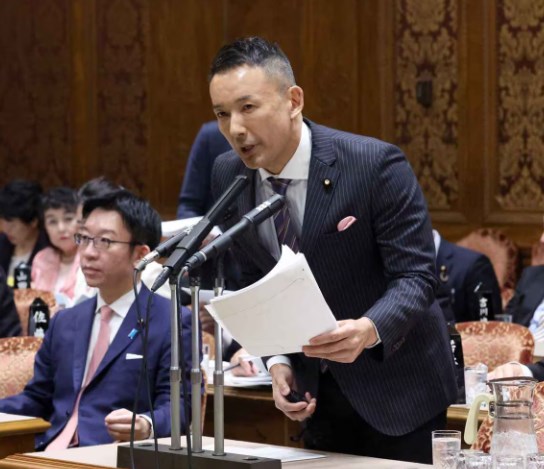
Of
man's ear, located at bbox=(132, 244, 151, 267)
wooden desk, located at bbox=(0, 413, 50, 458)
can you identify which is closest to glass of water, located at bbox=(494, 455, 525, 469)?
wooden desk, located at bbox=(0, 413, 50, 458)

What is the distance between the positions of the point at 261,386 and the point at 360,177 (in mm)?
1710

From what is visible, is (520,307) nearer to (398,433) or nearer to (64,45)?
(398,433)

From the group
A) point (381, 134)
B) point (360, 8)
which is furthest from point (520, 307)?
point (360, 8)

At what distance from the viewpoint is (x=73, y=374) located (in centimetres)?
387

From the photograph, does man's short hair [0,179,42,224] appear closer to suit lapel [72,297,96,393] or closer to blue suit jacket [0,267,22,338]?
blue suit jacket [0,267,22,338]

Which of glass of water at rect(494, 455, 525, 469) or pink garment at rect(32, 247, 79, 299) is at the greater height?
pink garment at rect(32, 247, 79, 299)

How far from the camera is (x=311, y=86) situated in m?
8.38

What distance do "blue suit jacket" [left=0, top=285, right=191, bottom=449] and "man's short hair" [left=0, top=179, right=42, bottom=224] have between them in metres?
4.71

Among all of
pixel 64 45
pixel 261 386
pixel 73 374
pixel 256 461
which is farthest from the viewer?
pixel 64 45

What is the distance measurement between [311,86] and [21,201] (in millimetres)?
2177

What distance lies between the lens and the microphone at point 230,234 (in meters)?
2.27

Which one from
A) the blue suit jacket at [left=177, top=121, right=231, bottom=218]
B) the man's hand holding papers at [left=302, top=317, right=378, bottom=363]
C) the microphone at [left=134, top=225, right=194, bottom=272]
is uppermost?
the blue suit jacket at [left=177, top=121, right=231, bottom=218]

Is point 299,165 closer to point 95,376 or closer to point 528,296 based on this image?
point 95,376

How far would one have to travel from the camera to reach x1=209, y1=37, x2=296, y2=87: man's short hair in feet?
9.16
